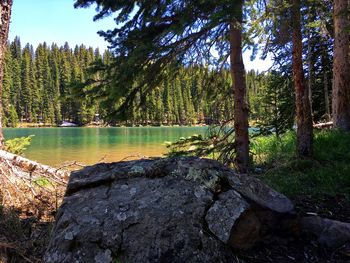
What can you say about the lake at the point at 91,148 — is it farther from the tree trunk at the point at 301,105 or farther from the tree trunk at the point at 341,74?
the tree trunk at the point at 341,74

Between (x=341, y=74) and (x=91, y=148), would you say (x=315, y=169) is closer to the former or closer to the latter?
(x=341, y=74)

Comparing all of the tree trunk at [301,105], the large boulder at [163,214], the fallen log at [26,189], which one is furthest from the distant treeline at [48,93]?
the large boulder at [163,214]

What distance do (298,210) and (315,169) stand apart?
2.66m

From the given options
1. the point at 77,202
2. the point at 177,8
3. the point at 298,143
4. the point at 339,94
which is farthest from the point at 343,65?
the point at 77,202

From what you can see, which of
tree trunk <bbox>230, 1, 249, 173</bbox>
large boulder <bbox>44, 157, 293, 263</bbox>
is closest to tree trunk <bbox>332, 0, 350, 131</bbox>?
tree trunk <bbox>230, 1, 249, 173</bbox>

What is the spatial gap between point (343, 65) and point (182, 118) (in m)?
110

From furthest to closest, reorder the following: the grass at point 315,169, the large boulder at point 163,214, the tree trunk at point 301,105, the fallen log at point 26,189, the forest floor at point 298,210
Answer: the tree trunk at point 301,105, the grass at point 315,169, the fallen log at point 26,189, the forest floor at point 298,210, the large boulder at point 163,214

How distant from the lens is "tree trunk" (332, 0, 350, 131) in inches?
394

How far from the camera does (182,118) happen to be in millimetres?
119812

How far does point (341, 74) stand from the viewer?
33.4 ft

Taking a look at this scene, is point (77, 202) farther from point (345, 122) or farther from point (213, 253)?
point (345, 122)

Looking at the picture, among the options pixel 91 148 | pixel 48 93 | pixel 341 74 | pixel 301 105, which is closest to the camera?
pixel 301 105

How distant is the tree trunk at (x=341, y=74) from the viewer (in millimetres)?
10007

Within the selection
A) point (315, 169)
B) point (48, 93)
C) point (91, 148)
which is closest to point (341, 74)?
point (315, 169)
